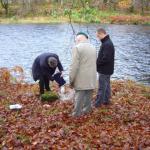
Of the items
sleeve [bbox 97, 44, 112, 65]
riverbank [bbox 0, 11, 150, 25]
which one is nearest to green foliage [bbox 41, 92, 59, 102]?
sleeve [bbox 97, 44, 112, 65]

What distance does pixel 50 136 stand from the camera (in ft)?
30.2

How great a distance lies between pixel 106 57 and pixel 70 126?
2.84m

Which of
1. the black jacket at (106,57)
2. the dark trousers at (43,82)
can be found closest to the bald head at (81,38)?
the black jacket at (106,57)

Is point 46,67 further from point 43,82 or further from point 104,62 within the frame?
point 104,62

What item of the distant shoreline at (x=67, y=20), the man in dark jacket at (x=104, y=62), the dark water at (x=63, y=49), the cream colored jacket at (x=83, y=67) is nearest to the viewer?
the cream colored jacket at (x=83, y=67)

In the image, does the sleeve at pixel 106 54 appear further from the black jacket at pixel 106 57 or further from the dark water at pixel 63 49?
the dark water at pixel 63 49

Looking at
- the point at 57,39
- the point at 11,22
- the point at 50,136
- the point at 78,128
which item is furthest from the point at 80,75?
the point at 11,22

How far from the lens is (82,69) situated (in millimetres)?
10805

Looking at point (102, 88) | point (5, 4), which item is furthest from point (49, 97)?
point (5, 4)

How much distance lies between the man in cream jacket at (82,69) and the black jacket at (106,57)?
1.24m

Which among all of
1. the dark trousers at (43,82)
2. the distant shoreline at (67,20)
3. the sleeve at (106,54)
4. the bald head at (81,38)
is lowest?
the distant shoreline at (67,20)

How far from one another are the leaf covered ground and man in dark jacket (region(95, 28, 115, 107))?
21.1 inches

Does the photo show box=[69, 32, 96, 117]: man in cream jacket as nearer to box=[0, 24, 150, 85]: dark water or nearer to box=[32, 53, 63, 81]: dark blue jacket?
box=[32, 53, 63, 81]: dark blue jacket

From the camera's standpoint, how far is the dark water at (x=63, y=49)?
2713 cm
